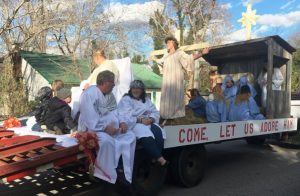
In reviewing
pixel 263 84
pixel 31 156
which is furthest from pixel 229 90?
pixel 31 156

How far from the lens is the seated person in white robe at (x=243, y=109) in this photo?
8.37 meters

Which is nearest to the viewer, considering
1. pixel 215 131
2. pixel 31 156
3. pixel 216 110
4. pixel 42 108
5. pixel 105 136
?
pixel 31 156

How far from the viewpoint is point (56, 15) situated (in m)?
19.4

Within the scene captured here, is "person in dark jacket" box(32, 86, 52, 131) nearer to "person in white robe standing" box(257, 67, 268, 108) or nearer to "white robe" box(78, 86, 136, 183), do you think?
"white robe" box(78, 86, 136, 183)

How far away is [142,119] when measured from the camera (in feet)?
18.5

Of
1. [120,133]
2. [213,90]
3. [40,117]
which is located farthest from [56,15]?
[120,133]

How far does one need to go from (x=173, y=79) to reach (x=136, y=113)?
1392 millimetres

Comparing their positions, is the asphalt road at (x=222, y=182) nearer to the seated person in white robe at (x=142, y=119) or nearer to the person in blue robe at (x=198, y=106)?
the seated person in white robe at (x=142, y=119)

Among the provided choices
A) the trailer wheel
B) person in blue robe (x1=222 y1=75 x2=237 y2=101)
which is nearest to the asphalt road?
the trailer wheel

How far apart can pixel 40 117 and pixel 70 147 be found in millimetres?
2000

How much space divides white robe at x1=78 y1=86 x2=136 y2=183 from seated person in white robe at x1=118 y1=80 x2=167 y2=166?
19cm

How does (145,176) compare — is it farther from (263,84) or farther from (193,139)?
(263,84)

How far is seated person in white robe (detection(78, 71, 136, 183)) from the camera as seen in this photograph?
4766 mm

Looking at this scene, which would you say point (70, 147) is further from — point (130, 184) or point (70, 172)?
point (70, 172)
